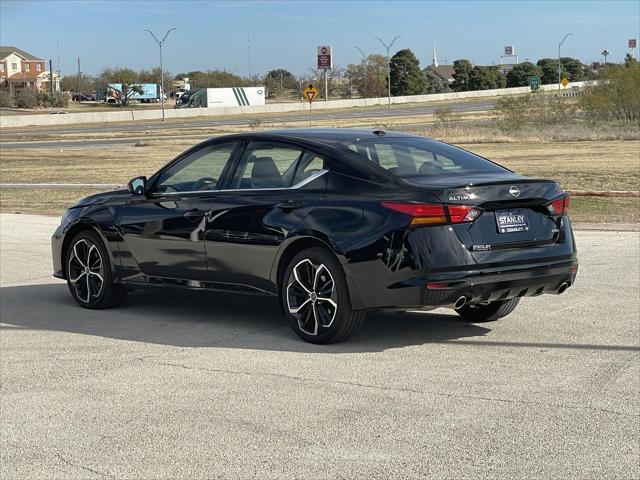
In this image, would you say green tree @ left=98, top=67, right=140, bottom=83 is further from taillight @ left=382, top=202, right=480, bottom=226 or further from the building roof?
taillight @ left=382, top=202, right=480, bottom=226

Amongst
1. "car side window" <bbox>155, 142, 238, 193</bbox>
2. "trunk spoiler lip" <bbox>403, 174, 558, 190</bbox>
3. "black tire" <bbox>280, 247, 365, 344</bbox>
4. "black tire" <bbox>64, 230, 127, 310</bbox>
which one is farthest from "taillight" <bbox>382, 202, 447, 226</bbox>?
"black tire" <bbox>64, 230, 127, 310</bbox>

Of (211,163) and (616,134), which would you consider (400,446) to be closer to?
(211,163)

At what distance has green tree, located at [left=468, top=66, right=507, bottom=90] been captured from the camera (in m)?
146

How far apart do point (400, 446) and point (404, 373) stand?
5.36ft

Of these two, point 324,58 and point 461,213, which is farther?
point 324,58

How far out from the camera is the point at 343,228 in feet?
25.6

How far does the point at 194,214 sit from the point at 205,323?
989mm

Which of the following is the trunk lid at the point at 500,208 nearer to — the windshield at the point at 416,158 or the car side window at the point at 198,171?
the windshield at the point at 416,158

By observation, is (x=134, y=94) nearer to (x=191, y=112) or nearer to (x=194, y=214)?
(x=191, y=112)

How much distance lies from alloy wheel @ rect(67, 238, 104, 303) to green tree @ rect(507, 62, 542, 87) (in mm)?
145630

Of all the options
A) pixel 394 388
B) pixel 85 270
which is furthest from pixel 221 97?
pixel 394 388

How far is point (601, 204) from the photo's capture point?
19188mm

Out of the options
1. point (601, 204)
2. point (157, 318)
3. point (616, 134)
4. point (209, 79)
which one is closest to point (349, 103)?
point (209, 79)

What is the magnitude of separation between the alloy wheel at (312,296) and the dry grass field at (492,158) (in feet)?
32.9
